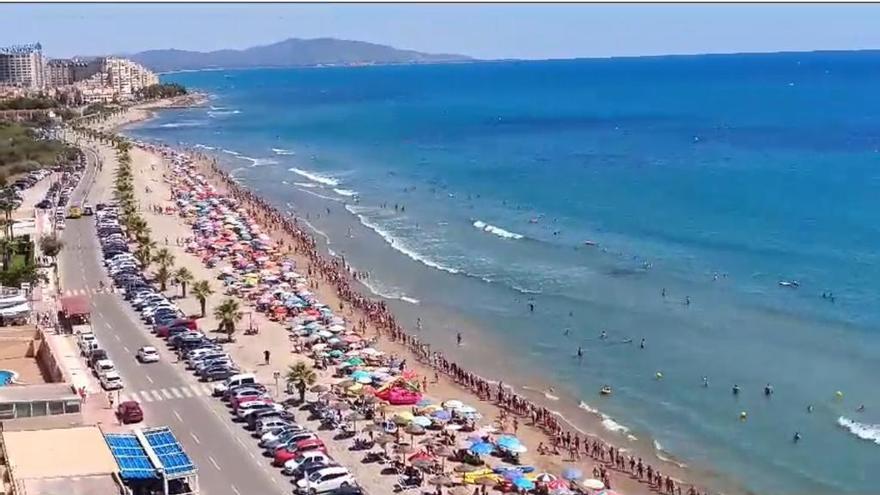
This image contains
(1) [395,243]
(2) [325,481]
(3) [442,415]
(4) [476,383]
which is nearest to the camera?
(2) [325,481]

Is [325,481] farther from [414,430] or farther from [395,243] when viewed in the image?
[395,243]

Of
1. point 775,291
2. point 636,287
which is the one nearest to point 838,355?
point 775,291

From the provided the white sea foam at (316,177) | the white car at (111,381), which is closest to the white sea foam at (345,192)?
the white sea foam at (316,177)

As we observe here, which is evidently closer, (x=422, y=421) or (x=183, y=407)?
(x=422, y=421)

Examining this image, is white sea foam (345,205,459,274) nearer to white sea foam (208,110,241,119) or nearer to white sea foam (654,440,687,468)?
white sea foam (654,440,687,468)

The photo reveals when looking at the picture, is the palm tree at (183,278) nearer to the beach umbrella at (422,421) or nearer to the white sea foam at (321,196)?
the beach umbrella at (422,421)

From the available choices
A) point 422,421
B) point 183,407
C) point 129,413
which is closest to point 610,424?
point 422,421

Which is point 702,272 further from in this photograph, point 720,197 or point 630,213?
point 720,197

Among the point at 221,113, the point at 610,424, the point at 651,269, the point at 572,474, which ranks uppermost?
the point at 221,113
